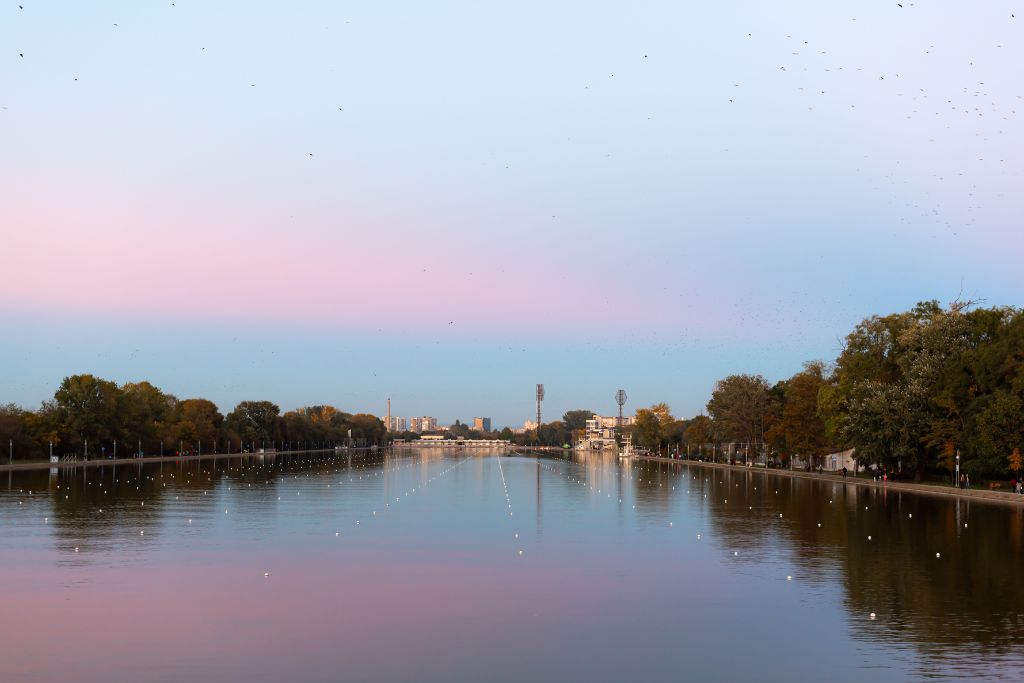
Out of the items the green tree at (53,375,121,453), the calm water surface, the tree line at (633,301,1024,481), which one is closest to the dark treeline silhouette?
the tree line at (633,301,1024,481)

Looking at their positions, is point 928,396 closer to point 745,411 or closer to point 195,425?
point 745,411

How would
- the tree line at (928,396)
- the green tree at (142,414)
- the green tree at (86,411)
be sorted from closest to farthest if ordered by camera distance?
the tree line at (928,396) < the green tree at (86,411) < the green tree at (142,414)

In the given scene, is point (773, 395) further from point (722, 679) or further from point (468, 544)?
point (722, 679)

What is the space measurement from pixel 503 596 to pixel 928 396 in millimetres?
65785

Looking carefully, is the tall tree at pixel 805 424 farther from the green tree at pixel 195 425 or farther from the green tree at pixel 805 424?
the green tree at pixel 195 425

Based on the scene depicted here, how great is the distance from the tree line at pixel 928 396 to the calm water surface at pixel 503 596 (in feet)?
66.9

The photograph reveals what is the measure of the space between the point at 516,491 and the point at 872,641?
55.8 meters

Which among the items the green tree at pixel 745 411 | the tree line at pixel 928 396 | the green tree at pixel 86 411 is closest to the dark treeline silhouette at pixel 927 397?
the tree line at pixel 928 396

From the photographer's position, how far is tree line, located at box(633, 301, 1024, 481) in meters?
71.4

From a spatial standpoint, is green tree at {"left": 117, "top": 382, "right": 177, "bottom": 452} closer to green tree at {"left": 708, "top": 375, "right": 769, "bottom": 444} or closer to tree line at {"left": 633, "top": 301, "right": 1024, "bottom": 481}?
green tree at {"left": 708, "top": 375, "right": 769, "bottom": 444}

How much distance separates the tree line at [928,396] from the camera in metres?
71.4

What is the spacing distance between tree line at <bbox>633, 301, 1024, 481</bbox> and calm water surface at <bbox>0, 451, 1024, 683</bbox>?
20.4m

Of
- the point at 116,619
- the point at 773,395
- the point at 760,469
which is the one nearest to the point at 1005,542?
the point at 116,619

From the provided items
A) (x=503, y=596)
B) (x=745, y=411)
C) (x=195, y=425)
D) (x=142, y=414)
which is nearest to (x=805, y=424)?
(x=745, y=411)
